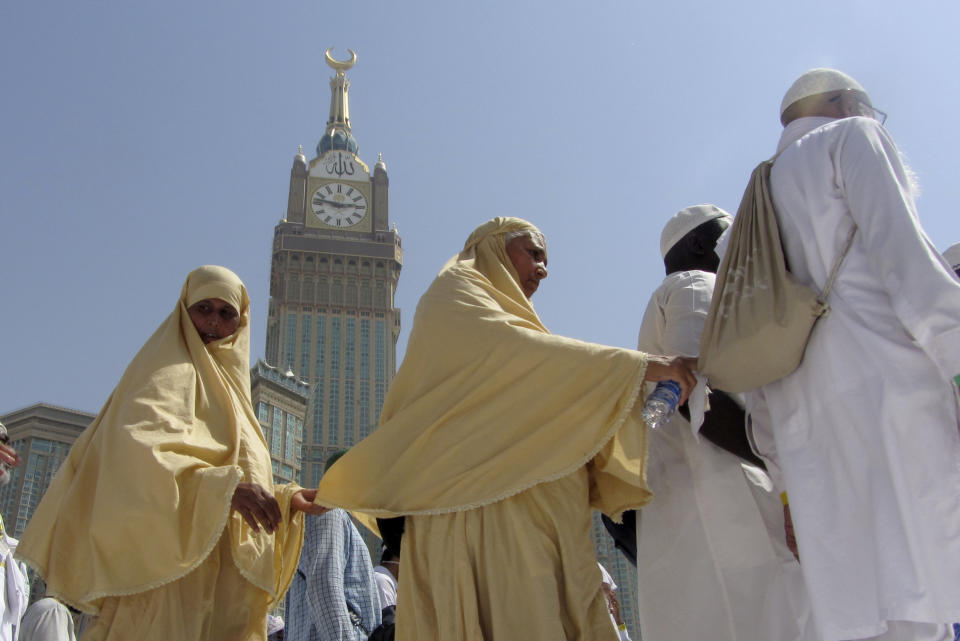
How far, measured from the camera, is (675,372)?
2143 millimetres

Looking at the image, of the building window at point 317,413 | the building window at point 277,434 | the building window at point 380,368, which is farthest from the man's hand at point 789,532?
the building window at point 380,368

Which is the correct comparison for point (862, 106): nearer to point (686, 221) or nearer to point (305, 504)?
point (686, 221)

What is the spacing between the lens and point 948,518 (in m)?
1.61

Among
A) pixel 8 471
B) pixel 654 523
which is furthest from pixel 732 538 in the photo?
pixel 8 471

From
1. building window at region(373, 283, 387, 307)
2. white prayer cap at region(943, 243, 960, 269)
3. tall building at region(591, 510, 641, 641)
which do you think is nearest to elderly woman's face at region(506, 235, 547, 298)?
white prayer cap at region(943, 243, 960, 269)

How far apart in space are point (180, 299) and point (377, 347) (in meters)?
32.6

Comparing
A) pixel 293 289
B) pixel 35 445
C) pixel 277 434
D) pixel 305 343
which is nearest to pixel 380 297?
pixel 293 289

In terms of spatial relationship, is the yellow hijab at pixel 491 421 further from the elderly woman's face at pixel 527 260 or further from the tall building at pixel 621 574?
the tall building at pixel 621 574

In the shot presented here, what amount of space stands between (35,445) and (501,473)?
70.0ft

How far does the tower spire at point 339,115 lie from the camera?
37219mm

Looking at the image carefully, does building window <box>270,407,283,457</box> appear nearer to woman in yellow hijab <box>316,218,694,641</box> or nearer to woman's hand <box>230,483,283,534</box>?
woman's hand <box>230,483,283,534</box>

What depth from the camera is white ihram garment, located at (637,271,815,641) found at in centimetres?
215

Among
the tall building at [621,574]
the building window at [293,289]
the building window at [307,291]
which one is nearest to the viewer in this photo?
the tall building at [621,574]

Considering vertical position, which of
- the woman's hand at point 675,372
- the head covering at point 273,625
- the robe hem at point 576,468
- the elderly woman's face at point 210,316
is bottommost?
the head covering at point 273,625
